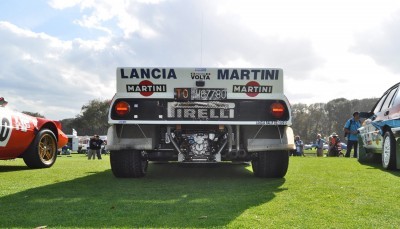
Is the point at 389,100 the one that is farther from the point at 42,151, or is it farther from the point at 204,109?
the point at 42,151

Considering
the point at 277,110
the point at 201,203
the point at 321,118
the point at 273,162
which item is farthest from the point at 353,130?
the point at 321,118

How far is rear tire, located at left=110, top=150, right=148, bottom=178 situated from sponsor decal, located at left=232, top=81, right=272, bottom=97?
1695 millimetres

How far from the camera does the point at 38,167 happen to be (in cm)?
885

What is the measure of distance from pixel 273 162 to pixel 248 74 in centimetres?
135

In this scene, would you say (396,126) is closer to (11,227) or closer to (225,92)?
(225,92)

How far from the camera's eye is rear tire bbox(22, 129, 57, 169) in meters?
8.64

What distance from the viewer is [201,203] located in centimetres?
421

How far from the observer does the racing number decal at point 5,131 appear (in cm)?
765

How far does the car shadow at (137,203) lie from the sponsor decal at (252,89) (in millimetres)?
1227

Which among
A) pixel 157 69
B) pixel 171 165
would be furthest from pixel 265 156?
pixel 171 165

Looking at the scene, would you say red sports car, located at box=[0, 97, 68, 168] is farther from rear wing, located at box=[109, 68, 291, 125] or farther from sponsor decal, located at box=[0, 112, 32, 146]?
rear wing, located at box=[109, 68, 291, 125]

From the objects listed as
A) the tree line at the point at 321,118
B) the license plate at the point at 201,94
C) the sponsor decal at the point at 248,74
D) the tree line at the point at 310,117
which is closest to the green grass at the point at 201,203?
the license plate at the point at 201,94

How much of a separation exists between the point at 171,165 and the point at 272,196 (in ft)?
16.8

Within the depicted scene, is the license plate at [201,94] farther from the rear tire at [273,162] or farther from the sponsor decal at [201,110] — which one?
the rear tire at [273,162]
